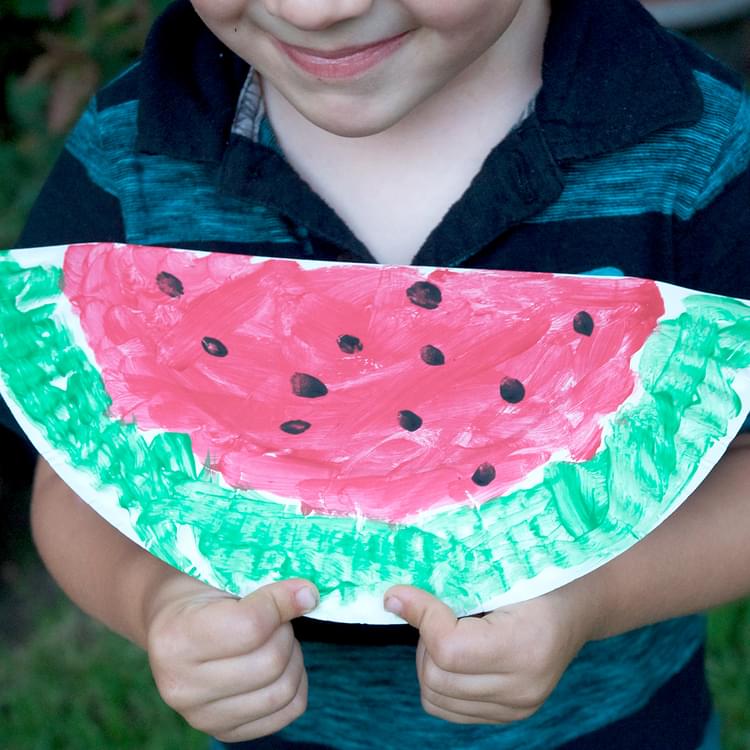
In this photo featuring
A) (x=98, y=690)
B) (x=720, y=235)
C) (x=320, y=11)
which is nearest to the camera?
(x=320, y=11)

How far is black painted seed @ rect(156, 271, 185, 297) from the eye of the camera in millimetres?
799

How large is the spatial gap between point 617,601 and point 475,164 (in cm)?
37

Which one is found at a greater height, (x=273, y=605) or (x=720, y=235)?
(x=720, y=235)

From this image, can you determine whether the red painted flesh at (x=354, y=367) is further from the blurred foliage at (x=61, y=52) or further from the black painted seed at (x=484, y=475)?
the blurred foliage at (x=61, y=52)

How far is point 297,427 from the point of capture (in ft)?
2.63

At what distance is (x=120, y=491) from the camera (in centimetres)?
77

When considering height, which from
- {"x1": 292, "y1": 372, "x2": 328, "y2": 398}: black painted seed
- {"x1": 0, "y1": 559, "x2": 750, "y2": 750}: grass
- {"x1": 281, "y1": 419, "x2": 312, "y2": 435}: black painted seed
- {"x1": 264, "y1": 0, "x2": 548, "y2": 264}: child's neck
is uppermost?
{"x1": 264, "y1": 0, "x2": 548, "y2": 264}: child's neck

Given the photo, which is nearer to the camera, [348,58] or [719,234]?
[348,58]

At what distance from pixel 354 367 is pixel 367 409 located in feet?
0.11

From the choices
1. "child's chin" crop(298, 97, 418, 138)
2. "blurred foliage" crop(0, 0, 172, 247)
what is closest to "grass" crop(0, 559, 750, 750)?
"blurred foliage" crop(0, 0, 172, 247)

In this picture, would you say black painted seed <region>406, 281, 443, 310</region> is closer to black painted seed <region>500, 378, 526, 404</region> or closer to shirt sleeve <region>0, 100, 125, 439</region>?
black painted seed <region>500, 378, 526, 404</region>

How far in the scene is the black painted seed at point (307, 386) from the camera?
80cm

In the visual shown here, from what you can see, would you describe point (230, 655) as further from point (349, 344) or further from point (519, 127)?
point (519, 127)

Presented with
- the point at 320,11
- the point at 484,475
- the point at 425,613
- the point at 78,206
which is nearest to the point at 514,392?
the point at 484,475
